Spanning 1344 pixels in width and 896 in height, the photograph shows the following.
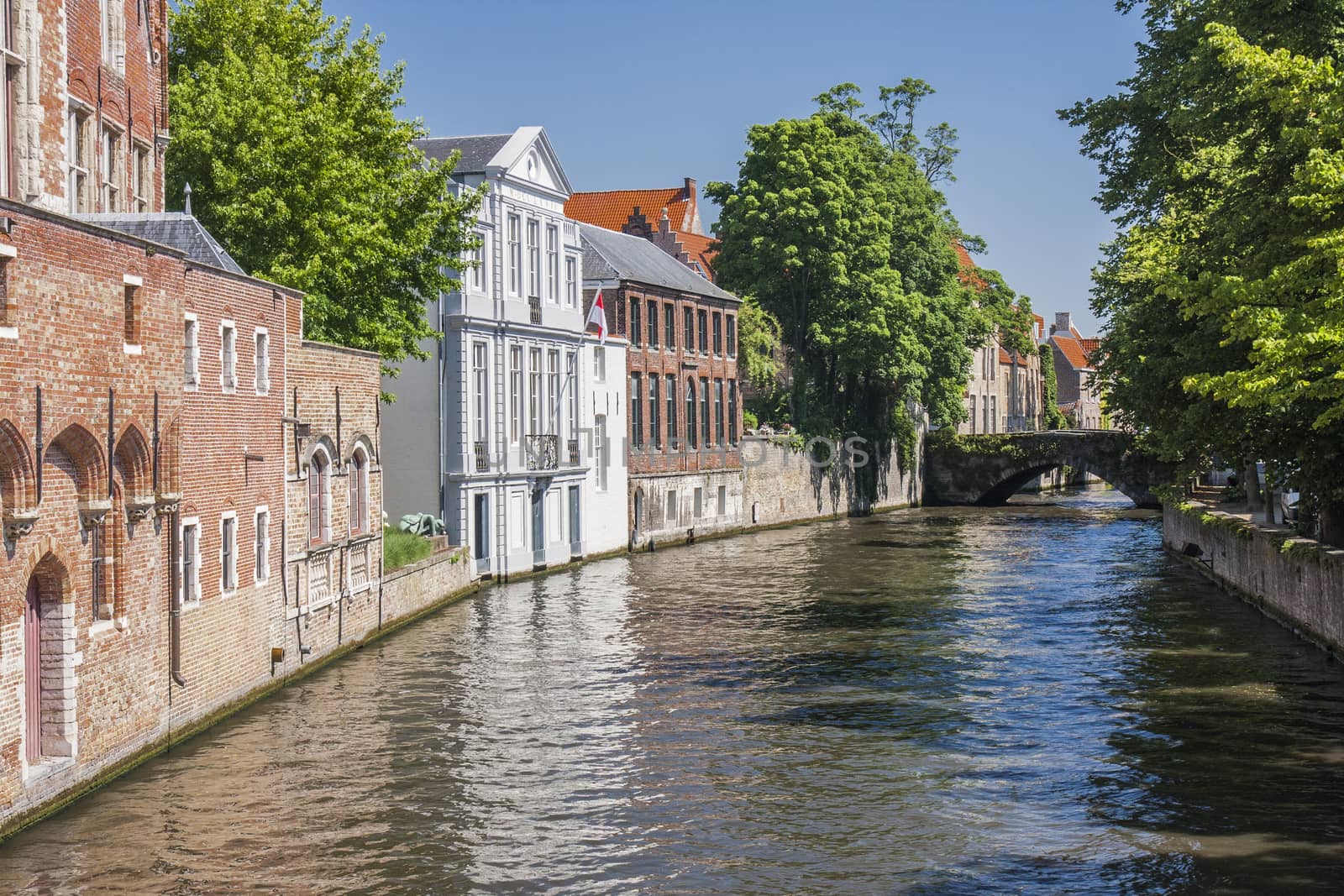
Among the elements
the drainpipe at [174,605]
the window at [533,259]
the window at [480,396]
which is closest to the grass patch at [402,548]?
the window at [480,396]

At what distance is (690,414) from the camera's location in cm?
6162

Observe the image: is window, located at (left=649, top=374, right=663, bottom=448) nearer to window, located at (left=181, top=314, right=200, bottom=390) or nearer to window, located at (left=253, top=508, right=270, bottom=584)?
window, located at (left=253, top=508, right=270, bottom=584)

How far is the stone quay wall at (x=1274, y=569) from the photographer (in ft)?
90.4

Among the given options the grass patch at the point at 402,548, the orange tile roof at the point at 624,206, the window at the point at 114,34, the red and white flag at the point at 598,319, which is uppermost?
the orange tile roof at the point at 624,206

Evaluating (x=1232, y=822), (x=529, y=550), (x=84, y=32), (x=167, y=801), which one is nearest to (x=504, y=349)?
(x=529, y=550)

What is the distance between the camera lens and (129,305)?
774 inches

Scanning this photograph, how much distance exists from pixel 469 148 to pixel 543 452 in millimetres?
9233

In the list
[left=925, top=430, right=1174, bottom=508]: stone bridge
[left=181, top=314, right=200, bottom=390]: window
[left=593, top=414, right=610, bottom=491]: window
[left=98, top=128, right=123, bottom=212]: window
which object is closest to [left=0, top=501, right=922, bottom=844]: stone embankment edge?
[left=593, top=414, right=610, bottom=491]: window

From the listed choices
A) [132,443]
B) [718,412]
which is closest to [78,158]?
[132,443]

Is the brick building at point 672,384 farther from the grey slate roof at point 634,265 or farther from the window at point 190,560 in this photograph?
the window at point 190,560

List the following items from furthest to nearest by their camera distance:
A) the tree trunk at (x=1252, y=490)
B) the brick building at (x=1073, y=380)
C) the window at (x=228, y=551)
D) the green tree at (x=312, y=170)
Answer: the brick building at (x=1073, y=380)
the tree trunk at (x=1252, y=490)
the green tree at (x=312, y=170)
the window at (x=228, y=551)

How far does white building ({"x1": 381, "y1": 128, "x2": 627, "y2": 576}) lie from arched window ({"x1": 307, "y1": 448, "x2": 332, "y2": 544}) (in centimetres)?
1006

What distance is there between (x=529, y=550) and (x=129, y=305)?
2614cm

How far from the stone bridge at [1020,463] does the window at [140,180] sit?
5494 centimetres
